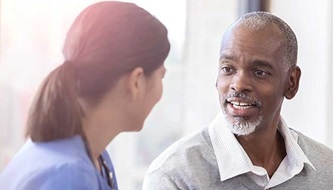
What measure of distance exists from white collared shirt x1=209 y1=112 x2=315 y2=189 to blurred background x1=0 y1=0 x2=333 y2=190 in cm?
17

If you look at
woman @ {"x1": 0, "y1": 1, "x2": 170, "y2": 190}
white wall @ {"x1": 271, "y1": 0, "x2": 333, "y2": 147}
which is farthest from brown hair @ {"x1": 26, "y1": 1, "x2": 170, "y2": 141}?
white wall @ {"x1": 271, "y1": 0, "x2": 333, "y2": 147}

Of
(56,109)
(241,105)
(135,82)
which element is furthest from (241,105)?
(56,109)

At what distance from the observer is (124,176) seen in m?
1.27

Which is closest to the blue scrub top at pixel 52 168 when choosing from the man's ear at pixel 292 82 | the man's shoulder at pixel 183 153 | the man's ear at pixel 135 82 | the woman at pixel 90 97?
the woman at pixel 90 97

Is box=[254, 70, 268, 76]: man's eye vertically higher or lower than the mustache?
higher

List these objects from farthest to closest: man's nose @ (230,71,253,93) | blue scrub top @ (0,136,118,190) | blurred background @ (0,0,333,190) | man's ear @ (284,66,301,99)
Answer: man's ear @ (284,66,301,99) < man's nose @ (230,71,253,93) < blurred background @ (0,0,333,190) < blue scrub top @ (0,136,118,190)

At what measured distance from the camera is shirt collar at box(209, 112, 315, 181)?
53.1 inches

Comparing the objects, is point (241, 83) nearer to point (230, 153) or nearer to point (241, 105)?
point (241, 105)

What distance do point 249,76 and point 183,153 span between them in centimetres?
26

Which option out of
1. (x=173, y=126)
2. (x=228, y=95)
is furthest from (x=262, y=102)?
(x=173, y=126)

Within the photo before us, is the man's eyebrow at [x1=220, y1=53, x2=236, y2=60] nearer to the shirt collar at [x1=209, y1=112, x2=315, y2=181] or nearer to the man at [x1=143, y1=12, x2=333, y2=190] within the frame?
the man at [x1=143, y1=12, x2=333, y2=190]

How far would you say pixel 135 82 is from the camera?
843 millimetres

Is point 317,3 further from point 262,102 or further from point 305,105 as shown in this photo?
point 262,102

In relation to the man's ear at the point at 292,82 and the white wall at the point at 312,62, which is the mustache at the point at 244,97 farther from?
the white wall at the point at 312,62
